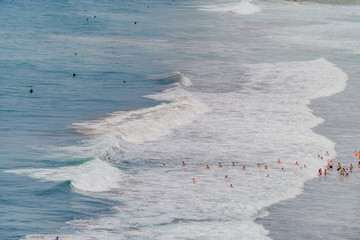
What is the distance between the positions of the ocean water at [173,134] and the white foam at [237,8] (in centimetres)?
3937

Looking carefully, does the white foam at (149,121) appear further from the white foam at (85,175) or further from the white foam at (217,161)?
the white foam at (85,175)

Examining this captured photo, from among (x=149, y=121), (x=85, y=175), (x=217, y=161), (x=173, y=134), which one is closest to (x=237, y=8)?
(x=149, y=121)

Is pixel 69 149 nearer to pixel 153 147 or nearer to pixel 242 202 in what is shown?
pixel 153 147

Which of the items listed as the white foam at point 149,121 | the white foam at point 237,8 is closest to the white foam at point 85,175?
the white foam at point 149,121

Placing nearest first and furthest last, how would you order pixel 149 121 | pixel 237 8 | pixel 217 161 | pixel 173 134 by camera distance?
pixel 217 161
pixel 173 134
pixel 149 121
pixel 237 8

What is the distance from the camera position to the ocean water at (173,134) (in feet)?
102

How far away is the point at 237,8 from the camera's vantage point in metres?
137

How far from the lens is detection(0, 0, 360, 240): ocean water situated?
102 ft

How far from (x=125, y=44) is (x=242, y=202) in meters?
55.0

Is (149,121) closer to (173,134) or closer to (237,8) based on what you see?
(173,134)

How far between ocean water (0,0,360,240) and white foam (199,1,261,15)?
39.4m

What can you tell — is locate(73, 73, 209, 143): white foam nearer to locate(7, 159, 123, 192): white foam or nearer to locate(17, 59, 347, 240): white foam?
locate(17, 59, 347, 240): white foam

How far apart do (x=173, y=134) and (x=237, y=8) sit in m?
95.0

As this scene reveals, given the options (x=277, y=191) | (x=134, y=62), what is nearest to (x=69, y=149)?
(x=277, y=191)
